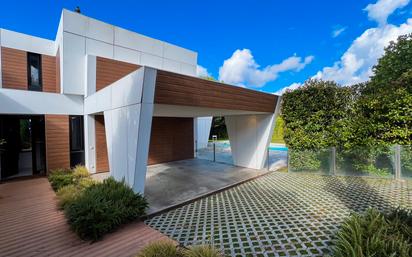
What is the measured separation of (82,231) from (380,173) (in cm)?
891

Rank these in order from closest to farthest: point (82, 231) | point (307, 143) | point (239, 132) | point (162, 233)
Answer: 1. point (82, 231)
2. point (162, 233)
3. point (307, 143)
4. point (239, 132)

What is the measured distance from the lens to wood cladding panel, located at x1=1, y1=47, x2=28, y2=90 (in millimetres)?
7637

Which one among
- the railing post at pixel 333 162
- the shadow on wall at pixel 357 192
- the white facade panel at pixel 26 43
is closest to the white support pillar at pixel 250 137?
the railing post at pixel 333 162

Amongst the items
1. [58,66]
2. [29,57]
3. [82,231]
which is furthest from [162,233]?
[29,57]

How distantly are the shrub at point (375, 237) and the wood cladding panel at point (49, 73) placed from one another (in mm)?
10950

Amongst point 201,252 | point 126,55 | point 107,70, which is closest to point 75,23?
point 107,70

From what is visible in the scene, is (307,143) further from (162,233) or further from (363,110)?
(162,233)

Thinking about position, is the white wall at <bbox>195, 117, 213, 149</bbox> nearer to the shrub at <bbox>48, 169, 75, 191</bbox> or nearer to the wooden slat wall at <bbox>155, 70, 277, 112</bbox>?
the wooden slat wall at <bbox>155, 70, 277, 112</bbox>

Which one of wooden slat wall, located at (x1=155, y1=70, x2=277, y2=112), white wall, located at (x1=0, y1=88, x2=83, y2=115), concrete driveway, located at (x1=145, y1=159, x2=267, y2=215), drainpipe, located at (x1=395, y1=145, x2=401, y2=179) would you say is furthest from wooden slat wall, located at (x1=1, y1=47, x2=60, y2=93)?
drainpipe, located at (x1=395, y1=145, x2=401, y2=179)

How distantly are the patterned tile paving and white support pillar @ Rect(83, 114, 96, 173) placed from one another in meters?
5.80

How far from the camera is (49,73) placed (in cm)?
865

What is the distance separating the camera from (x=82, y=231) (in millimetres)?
3510

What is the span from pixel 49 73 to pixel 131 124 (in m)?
6.88

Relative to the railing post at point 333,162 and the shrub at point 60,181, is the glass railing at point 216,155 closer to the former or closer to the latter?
the railing post at point 333,162
